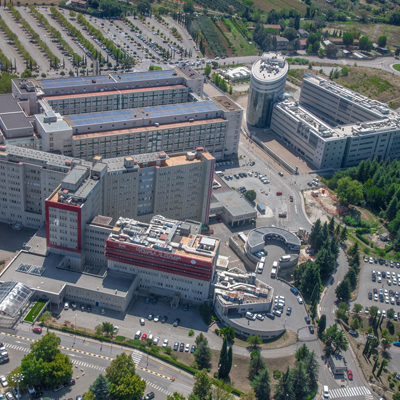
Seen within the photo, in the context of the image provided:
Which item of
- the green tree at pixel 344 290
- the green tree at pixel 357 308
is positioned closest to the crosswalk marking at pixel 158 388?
the green tree at pixel 357 308

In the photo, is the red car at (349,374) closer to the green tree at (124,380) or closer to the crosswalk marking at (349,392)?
the crosswalk marking at (349,392)

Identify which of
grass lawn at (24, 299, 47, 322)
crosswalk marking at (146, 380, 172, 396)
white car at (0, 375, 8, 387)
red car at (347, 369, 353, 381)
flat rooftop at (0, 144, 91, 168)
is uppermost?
flat rooftop at (0, 144, 91, 168)

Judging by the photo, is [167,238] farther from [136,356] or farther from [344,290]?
[344,290]

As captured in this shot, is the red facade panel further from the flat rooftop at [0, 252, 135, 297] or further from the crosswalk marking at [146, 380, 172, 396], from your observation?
the crosswalk marking at [146, 380, 172, 396]

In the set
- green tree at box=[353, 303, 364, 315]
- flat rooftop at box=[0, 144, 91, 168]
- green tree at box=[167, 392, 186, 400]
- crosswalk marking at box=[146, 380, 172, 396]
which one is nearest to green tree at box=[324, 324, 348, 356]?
green tree at box=[353, 303, 364, 315]

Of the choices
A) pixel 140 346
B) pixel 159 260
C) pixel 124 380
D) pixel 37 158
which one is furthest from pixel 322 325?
pixel 37 158

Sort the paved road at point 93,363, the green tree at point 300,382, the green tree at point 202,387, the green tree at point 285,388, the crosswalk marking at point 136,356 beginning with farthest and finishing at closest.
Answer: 1. the crosswalk marking at point 136,356
2. the green tree at point 300,382
3. the paved road at point 93,363
4. the green tree at point 285,388
5. the green tree at point 202,387
